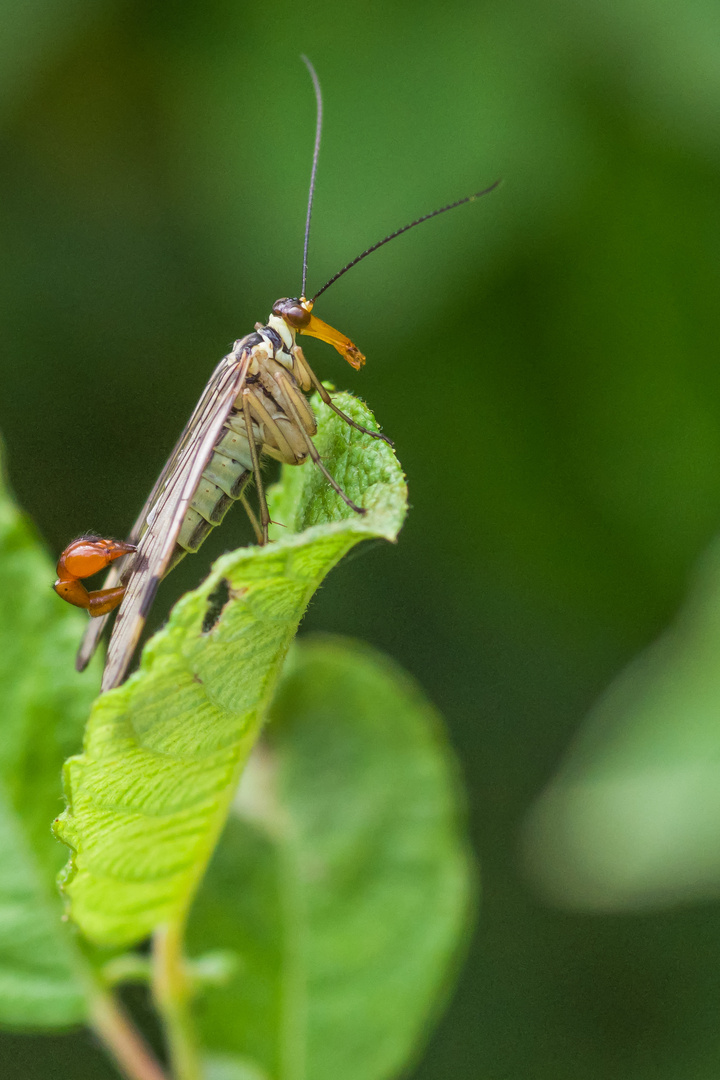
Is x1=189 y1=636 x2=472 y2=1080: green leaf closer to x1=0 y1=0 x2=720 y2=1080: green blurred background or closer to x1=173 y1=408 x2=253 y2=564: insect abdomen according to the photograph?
x1=173 y1=408 x2=253 y2=564: insect abdomen

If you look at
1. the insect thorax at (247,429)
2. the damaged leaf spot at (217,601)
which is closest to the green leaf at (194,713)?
the damaged leaf spot at (217,601)

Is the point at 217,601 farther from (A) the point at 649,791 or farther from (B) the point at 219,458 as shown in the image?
(A) the point at 649,791

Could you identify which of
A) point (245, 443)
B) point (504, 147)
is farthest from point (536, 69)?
point (245, 443)

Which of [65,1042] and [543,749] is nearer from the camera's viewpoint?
[65,1042]

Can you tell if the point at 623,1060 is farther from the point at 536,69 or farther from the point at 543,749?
the point at 536,69

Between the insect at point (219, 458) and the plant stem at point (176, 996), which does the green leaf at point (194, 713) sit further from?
the insect at point (219, 458)

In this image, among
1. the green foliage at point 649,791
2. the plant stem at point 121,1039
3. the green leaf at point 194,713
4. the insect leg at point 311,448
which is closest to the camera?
the green leaf at point 194,713

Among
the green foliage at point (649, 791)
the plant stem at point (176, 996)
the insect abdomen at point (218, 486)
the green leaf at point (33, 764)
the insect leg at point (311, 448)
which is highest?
the insect leg at point (311, 448)

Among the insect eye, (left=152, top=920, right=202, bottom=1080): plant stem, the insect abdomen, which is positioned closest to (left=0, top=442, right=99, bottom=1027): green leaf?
(left=152, top=920, right=202, bottom=1080): plant stem
